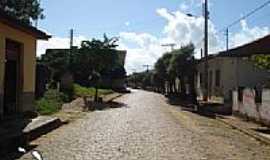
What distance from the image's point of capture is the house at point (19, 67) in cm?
2003

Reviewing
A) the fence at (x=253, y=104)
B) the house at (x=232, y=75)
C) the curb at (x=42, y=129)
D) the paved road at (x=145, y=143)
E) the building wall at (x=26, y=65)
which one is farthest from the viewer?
the house at (x=232, y=75)

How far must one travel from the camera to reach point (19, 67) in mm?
21500

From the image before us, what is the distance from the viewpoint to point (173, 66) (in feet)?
185

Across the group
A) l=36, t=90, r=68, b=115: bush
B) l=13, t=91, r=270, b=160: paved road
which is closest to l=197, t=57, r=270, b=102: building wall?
l=36, t=90, r=68, b=115: bush

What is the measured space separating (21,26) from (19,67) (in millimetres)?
2283

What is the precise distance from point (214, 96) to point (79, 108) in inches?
715

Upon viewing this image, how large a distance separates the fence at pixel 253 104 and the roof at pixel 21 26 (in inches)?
377

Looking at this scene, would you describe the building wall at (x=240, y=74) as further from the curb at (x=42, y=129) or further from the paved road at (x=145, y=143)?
the curb at (x=42, y=129)

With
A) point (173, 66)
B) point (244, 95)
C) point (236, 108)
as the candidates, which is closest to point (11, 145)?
point (244, 95)

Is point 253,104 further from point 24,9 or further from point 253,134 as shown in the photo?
point 24,9

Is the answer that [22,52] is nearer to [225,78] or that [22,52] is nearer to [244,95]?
[244,95]

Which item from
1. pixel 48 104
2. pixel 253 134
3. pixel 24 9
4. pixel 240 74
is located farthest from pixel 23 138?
pixel 24 9

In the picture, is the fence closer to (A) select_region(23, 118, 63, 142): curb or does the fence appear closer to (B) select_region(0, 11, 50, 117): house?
(A) select_region(23, 118, 63, 142): curb

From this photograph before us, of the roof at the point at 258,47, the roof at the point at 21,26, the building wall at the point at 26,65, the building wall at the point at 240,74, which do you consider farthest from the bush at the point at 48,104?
the building wall at the point at 240,74
